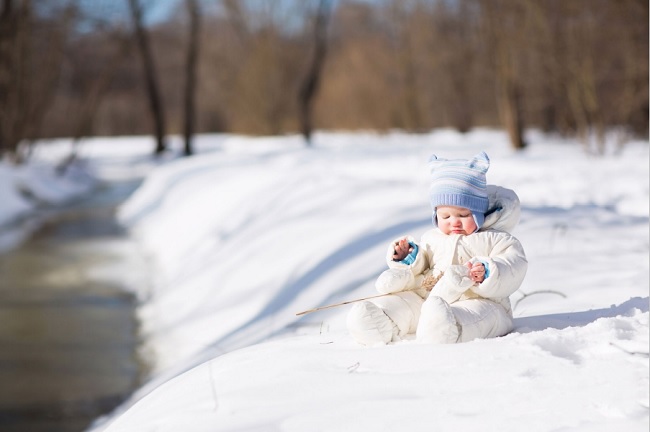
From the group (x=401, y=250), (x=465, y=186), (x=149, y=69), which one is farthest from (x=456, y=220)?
(x=149, y=69)

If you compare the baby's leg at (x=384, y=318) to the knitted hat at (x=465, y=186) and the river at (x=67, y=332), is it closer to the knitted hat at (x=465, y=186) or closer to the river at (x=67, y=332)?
the knitted hat at (x=465, y=186)

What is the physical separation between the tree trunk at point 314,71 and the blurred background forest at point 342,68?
0.05 m

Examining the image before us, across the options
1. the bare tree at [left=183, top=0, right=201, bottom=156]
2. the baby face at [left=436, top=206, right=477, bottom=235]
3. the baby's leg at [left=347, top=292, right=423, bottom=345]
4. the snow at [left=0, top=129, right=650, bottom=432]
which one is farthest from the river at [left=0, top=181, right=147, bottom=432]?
the bare tree at [left=183, top=0, right=201, bottom=156]

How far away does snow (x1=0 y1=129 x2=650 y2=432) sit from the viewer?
7.93 feet

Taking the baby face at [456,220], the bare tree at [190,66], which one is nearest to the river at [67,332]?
the baby face at [456,220]

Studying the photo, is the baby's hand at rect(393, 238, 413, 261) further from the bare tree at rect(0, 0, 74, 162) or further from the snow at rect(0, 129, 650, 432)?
the bare tree at rect(0, 0, 74, 162)

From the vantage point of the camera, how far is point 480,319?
297 cm

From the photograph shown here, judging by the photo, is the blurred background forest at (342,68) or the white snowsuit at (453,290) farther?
the blurred background forest at (342,68)

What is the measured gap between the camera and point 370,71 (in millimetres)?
32938

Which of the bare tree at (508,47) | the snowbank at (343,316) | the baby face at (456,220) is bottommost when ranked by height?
the snowbank at (343,316)

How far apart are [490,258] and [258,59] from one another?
3007cm

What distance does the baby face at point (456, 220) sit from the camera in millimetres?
3255

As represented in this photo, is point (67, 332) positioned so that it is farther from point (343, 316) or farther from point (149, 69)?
point (149, 69)

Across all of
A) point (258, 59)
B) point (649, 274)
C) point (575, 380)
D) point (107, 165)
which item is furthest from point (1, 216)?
point (258, 59)
